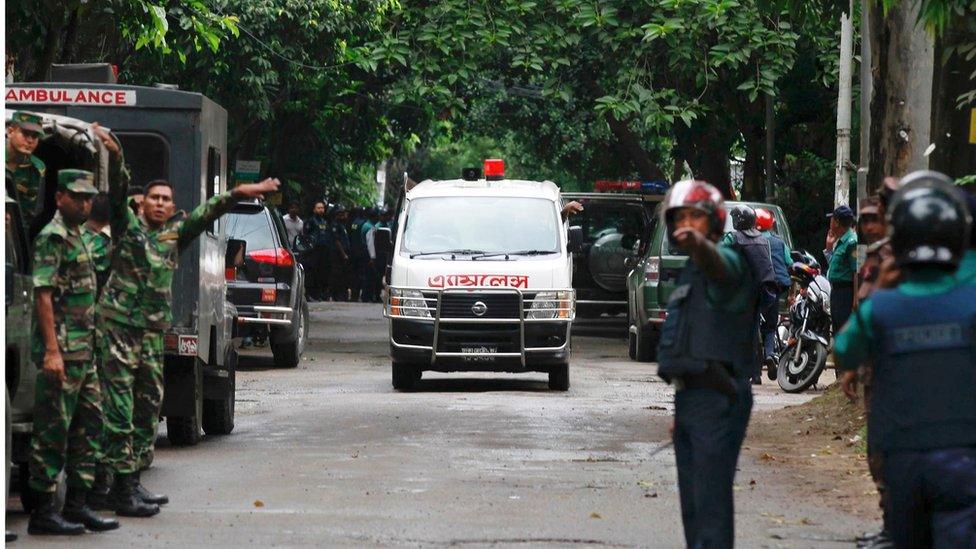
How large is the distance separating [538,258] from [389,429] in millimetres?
4229

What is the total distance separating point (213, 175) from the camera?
45.0ft

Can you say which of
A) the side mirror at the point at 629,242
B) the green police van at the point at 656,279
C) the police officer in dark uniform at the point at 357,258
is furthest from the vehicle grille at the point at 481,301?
the police officer in dark uniform at the point at 357,258

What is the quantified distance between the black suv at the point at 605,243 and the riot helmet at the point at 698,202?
21.0 metres

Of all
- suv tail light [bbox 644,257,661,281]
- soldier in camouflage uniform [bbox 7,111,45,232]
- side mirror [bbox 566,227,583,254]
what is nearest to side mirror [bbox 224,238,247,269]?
side mirror [bbox 566,227,583,254]

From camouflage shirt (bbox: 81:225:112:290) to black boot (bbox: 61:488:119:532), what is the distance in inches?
48.8

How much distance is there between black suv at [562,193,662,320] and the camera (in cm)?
2825

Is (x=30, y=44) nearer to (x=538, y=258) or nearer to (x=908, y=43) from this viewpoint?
(x=538, y=258)

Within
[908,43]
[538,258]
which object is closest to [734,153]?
[538,258]

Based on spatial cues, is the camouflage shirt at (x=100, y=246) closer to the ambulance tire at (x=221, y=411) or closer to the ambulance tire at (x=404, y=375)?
the ambulance tire at (x=221, y=411)

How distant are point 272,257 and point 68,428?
12.0m

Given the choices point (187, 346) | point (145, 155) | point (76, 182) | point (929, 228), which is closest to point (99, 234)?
point (76, 182)

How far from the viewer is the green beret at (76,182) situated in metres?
8.90

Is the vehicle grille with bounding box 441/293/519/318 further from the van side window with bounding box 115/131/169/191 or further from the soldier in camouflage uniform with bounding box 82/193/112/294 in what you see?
the soldier in camouflage uniform with bounding box 82/193/112/294

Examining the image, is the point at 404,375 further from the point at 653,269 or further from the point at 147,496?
the point at 147,496
